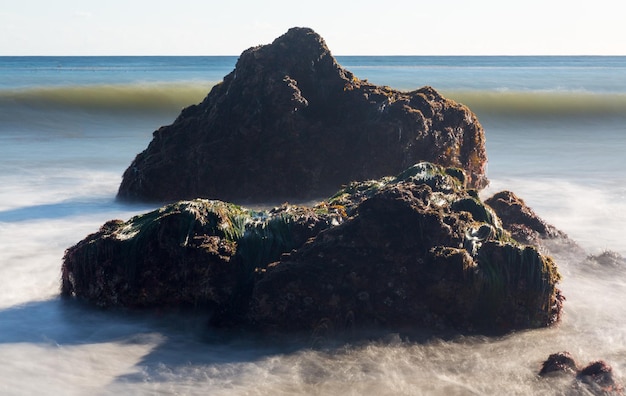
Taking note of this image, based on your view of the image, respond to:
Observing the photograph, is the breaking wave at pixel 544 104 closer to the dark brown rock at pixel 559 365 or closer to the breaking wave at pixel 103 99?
the breaking wave at pixel 103 99

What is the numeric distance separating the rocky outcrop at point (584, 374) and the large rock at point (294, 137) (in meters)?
4.15

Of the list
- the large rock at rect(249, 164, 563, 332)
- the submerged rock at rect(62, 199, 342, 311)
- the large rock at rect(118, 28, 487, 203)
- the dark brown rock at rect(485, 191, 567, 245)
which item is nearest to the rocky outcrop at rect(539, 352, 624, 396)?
the large rock at rect(249, 164, 563, 332)

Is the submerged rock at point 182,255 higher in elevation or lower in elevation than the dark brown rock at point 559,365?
higher

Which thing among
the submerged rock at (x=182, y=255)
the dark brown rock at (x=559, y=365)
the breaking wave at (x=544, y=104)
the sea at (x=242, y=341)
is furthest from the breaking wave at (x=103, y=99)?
the dark brown rock at (x=559, y=365)

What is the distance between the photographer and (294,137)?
7.74 metres

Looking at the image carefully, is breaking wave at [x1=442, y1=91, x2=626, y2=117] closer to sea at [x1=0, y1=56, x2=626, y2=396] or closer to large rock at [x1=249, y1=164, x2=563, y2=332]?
sea at [x1=0, y1=56, x2=626, y2=396]

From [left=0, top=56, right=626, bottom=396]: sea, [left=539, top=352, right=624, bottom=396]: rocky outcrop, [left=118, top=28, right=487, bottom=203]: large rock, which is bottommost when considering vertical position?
[left=0, top=56, right=626, bottom=396]: sea

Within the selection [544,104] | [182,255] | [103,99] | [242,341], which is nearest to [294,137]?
[182,255]

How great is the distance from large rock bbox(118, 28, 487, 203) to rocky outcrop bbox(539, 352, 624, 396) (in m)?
4.15

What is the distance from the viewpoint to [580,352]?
12.4ft

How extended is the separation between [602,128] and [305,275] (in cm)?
1733

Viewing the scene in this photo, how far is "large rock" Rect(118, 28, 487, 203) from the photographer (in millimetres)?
7609

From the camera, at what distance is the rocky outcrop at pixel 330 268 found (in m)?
4.02

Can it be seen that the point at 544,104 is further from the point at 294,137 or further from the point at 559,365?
the point at 559,365
